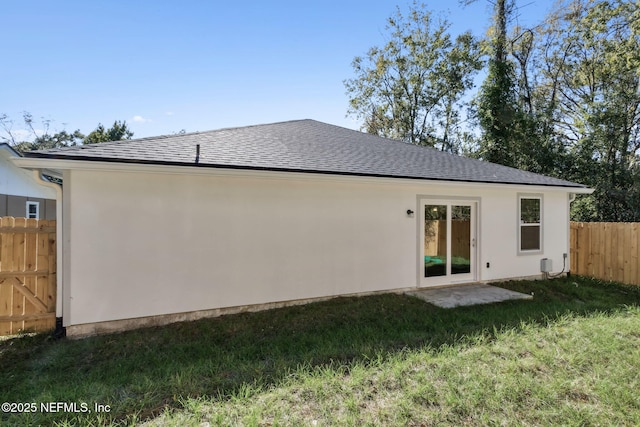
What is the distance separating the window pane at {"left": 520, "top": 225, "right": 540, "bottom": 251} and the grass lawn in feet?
10.3

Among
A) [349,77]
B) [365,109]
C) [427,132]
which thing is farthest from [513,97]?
[349,77]

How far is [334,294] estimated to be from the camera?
6961mm

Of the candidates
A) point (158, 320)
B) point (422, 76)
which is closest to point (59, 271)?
point (158, 320)

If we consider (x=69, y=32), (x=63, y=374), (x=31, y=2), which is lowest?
(x=63, y=374)

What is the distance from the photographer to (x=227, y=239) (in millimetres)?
6098

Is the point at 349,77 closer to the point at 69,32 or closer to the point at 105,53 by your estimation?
the point at 105,53

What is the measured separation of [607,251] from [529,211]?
116 inches

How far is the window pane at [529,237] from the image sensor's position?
29.8ft

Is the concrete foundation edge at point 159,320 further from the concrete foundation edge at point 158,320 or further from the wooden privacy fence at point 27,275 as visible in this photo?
the wooden privacy fence at point 27,275

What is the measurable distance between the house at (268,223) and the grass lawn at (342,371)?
0.63 meters

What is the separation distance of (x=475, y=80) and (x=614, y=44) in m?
7.59

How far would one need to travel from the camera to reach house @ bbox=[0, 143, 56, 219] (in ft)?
38.2

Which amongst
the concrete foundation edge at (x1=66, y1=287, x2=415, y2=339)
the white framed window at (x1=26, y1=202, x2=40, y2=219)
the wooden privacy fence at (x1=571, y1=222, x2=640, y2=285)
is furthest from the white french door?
the white framed window at (x1=26, y1=202, x2=40, y2=219)

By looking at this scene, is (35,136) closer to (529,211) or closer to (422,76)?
(422,76)
